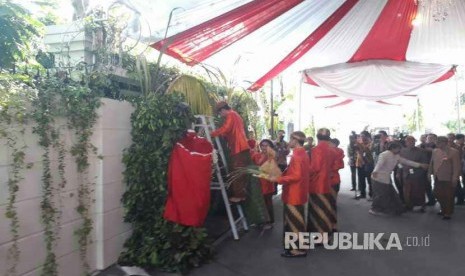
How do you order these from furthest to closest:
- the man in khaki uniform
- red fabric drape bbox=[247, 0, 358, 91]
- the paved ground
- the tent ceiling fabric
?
the man in khaki uniform < red fabric drape bbox=[247, 0, 358, 91] < the tent ceiling fabric < the paved ground

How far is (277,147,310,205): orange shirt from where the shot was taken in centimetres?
409

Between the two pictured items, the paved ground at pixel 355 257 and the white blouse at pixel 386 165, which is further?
the white blouse at pixel 386 165

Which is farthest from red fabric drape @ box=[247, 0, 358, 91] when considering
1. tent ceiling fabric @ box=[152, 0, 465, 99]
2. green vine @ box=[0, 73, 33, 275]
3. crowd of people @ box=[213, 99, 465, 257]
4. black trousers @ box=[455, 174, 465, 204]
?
black trousers @ box=[455, 174, 465, 204]

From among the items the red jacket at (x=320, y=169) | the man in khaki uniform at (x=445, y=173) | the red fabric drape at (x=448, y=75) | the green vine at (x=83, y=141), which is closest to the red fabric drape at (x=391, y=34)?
the red fabric drape at (x=448, y=75)

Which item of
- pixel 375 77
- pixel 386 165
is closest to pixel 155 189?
pixel 386 165

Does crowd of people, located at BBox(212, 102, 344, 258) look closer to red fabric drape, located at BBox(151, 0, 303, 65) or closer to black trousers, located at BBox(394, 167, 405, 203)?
red fabric drape, located at BBox(151, 0, 303, 65)

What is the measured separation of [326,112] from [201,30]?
8934 mm

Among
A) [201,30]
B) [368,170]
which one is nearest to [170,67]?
[201,30]

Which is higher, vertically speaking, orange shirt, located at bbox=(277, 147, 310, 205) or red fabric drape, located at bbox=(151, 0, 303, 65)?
red fabric drape, located at bbox=(151, 0, 303, 65)

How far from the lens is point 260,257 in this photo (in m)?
4.29

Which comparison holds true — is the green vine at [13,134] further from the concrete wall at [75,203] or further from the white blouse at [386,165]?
the white blouse at [386,165]

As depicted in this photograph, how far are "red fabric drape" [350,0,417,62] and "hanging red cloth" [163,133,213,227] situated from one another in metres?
3.14

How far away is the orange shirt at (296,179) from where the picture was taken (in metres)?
4.09
